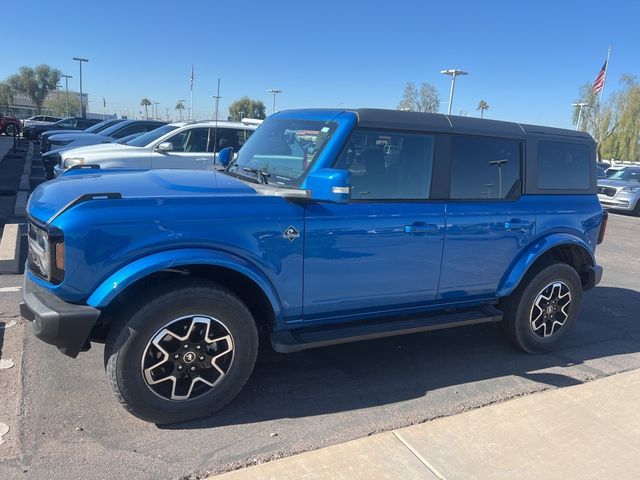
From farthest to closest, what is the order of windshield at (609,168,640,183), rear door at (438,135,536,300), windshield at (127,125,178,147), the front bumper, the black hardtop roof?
windshield at (609,168,640,183)
windshield at (127,125,178,147)
rear door at (438,135,536,300)
the black hardtop roof
the front bumper

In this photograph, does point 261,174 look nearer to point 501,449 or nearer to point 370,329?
point 370,329

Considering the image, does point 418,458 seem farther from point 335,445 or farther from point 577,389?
point 577,389

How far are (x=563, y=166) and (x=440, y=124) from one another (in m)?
1.46

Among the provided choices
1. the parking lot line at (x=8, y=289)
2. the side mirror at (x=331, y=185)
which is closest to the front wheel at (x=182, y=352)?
the side mirror at (x=331, y=185)

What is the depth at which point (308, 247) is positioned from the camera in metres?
3.30

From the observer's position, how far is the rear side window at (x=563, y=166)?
4477 mm

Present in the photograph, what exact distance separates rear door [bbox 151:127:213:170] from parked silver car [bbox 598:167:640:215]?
13.5 meters

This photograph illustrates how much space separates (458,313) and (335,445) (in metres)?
1.71

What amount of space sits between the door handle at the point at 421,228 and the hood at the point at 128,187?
1.13m

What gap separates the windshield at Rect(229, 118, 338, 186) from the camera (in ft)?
11.9

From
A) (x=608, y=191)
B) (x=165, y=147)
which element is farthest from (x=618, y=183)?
(x=165, y=147)

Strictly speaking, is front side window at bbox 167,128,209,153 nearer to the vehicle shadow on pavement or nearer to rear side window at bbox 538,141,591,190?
the vehicle shadow on pavement

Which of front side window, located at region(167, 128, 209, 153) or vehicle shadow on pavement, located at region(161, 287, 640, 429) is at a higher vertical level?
front side window, located at region(167, 128, 209, 153)

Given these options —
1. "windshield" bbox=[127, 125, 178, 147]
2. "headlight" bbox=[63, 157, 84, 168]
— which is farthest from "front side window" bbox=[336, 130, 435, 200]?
"headlight" bbox=[63, 157, 84, 168]
